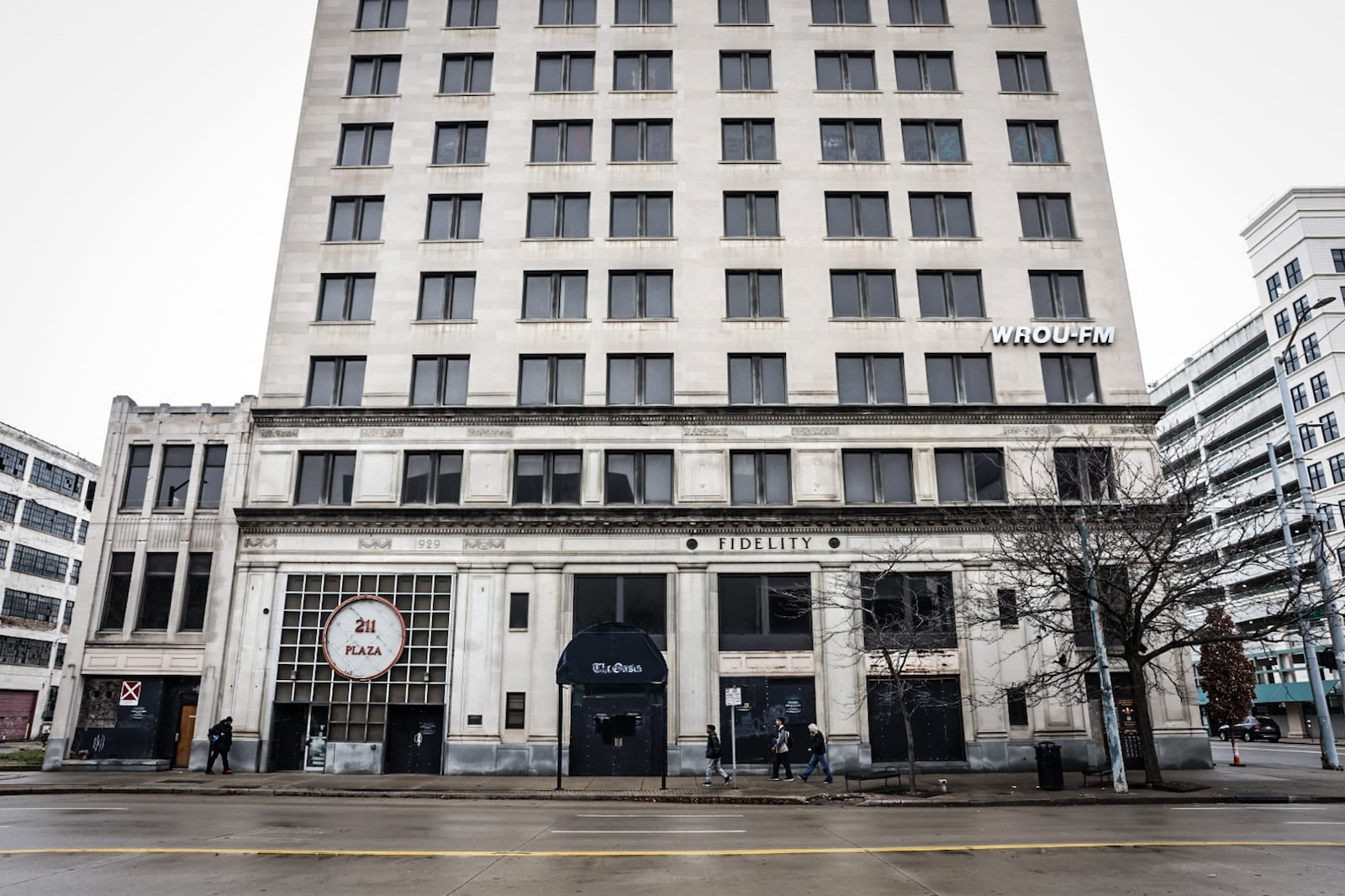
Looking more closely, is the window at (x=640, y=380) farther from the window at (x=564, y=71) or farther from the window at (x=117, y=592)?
the window at (x=117, y=592)

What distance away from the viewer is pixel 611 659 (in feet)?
94.5

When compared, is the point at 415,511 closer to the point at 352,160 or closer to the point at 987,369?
the point at 352,160

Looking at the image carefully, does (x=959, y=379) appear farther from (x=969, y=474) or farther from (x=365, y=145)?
(x=365, y=145)

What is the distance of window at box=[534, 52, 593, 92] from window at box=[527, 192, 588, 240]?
5417mm

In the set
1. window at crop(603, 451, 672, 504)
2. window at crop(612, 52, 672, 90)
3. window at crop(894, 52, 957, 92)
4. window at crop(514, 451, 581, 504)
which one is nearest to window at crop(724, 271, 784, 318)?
window at crop(603, 451, 672, 504)

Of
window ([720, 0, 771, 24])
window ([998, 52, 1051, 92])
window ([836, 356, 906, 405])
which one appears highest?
window ([720, 0, 771, 24])

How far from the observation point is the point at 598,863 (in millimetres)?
13172

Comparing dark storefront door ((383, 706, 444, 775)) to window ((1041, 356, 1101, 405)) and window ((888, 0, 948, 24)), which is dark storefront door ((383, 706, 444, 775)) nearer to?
window ((1041, 356, 1101, 405))

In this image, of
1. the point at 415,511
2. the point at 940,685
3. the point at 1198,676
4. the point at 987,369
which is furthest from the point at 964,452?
the point at 1198,676

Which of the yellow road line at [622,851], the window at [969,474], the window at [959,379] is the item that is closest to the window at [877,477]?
the window at [969,474]

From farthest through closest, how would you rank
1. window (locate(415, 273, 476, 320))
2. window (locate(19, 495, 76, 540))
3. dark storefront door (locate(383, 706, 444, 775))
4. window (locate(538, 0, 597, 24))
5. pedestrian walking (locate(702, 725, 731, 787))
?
window (locate(19, 495, 76, 540))
window (locate(538, 0, 597, 24))
window (locate(415, 273, 476, 320))
dark storefront door (locate(383, 706, 444, 775))
pedestrian walking (locate(702, 725, 731, 787))

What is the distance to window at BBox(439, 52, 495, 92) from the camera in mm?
38750

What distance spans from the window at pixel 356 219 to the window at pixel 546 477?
40.8 ft

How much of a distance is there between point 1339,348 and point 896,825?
71.0 m
